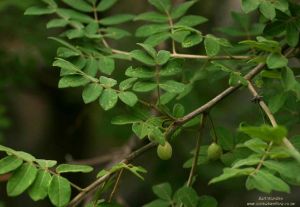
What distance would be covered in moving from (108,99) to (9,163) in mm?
245

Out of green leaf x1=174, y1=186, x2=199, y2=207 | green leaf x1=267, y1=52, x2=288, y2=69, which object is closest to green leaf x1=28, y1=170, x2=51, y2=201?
green leaf x1=174, y1=186, x2=199, y2=207

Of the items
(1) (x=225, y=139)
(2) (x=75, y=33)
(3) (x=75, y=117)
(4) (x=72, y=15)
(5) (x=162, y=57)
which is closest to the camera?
(5) (x=162, y=57)

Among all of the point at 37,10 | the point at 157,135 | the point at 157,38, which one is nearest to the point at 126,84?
the point at 157,135

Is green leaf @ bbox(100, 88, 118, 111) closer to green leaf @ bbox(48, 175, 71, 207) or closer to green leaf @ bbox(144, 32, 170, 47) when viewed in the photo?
green leaf @ bbox(48, 175, 71, 207)

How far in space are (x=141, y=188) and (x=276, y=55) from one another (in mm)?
1970

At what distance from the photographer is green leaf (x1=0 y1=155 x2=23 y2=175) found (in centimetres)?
112

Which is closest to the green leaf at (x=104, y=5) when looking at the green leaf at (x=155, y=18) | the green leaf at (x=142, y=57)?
the green leaf at (x=155, y=18)

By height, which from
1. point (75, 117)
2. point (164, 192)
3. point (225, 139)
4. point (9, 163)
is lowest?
point (75, 117)

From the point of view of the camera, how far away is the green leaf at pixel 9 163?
1125mm

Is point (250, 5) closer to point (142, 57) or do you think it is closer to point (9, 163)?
point (142, 57)

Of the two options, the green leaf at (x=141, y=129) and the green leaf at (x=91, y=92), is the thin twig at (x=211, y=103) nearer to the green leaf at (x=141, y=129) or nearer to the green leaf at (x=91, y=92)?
the green leaf at (x=141, y=129)

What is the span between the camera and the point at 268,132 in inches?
36.8

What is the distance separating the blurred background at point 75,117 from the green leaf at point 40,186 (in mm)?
1115

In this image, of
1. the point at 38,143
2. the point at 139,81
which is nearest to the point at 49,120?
A: the point at 38,143
